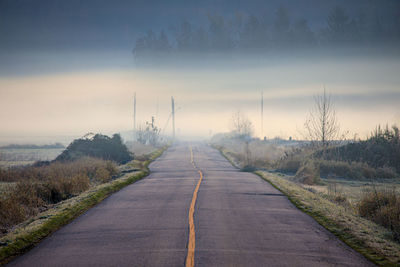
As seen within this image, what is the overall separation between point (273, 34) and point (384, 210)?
286 ft

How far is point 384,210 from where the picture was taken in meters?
11.8

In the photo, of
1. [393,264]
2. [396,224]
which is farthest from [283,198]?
[393,264]

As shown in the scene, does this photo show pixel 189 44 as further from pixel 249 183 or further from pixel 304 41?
pixel 249 183

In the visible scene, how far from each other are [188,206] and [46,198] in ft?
19.3

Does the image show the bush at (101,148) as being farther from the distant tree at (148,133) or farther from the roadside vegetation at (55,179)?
Result: the distant tree at (148,133)

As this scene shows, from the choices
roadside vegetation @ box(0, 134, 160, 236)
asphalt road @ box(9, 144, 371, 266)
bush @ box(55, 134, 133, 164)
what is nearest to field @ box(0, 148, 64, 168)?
bush @ box(55, 134, 133, 164)

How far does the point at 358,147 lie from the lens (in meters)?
32.2

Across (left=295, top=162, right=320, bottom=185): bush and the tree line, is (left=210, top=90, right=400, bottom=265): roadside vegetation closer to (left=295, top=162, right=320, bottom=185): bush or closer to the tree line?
(left=295, top=162, right=320, bottom=185): bush

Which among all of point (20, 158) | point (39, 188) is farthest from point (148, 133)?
point (39, 188)

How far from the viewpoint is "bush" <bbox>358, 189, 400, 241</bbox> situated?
1080 cm

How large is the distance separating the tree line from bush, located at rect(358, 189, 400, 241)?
263 ft

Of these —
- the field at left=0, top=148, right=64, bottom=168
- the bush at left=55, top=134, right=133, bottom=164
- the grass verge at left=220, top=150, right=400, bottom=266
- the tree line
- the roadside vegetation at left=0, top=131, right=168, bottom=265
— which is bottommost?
the grass verge at left=220, top=150, right=400, bottom=266

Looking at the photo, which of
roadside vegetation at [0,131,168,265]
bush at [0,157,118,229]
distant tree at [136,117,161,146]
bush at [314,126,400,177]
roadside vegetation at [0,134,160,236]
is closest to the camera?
roadside vegetation at [0,131,168,265]

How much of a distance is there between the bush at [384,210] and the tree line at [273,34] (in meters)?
80.3
